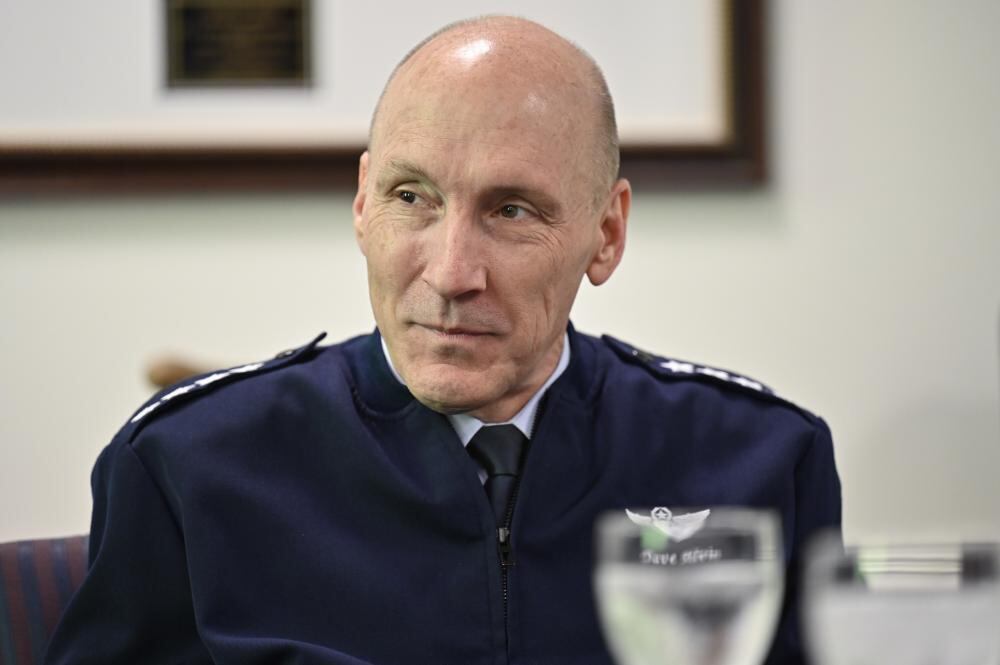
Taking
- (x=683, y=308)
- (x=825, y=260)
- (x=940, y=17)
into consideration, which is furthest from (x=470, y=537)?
(x=940, y=17)

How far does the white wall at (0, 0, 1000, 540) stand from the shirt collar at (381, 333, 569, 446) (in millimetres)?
636

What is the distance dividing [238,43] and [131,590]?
3.23ft

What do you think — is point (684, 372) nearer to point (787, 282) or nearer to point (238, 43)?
point (787, 282)

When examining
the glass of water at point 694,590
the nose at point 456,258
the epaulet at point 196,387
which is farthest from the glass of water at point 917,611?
Result: the epaulet at point 196,387

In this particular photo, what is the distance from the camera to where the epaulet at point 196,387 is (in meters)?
1.37

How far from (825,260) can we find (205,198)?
0.94 metres

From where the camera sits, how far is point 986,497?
7.04 feet

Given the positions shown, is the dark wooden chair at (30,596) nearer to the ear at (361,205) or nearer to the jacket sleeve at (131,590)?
the jacket sleeve at (131,590)

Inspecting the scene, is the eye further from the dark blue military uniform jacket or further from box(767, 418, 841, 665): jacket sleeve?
box(767, 418, 841, 665): jacket sleeve

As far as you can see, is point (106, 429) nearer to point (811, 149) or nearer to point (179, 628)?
point (179, 628)

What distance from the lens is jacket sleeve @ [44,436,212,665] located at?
130 cm

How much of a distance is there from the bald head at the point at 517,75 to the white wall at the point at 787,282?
2.28ft

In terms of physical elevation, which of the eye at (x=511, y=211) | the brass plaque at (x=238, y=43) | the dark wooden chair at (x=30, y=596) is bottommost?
the dark wooden chair at (x=30, y=596)

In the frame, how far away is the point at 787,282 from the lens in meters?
2.11
